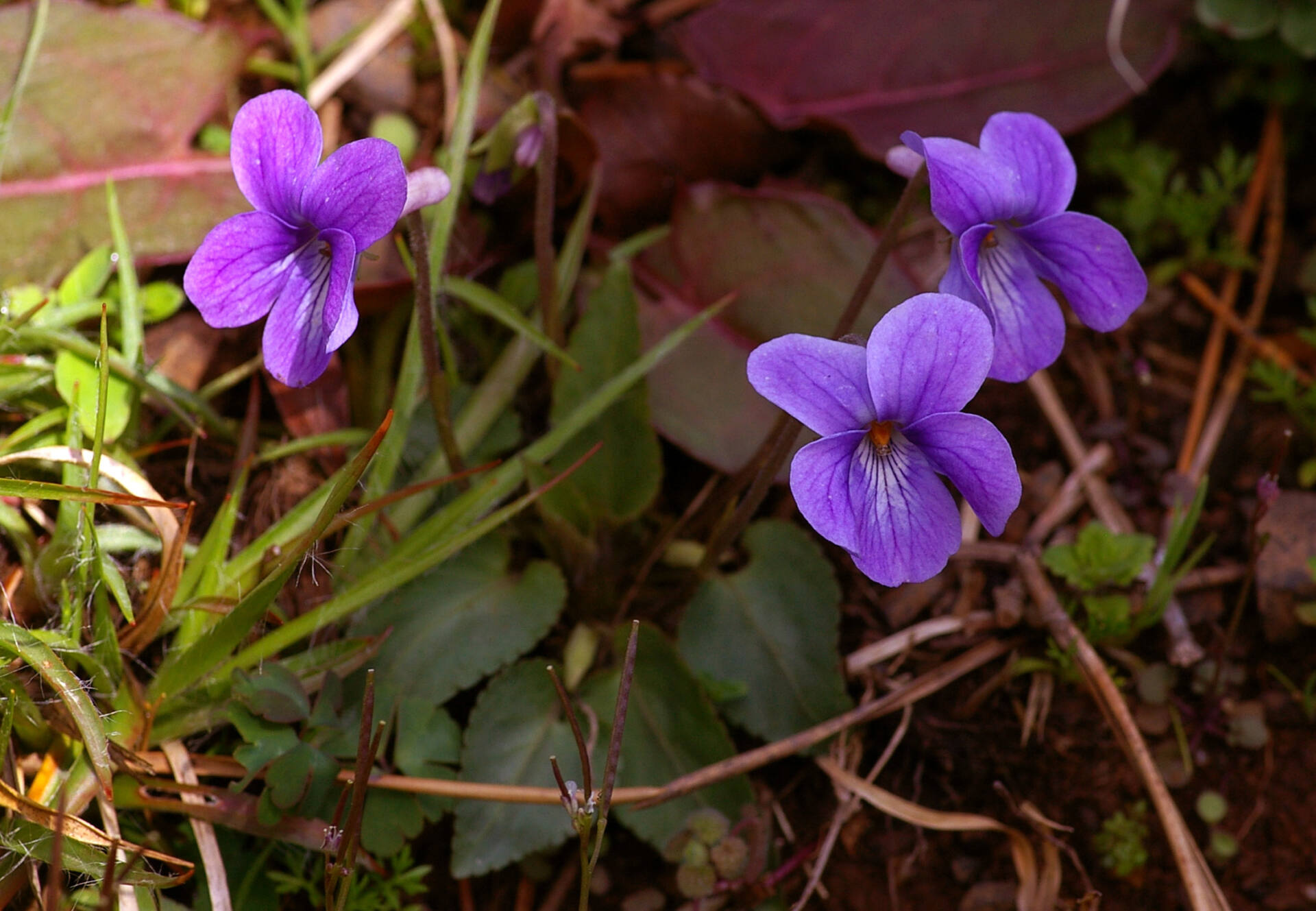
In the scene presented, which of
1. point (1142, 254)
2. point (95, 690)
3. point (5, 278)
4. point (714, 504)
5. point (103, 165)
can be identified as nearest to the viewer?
point (95, 690)

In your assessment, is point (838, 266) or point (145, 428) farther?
point (838, 266)

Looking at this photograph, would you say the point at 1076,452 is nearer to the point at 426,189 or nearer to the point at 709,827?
the point at 709,827

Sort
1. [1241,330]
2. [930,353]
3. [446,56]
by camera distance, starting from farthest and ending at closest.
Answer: [446,56] < [1241,330] < [930,353]

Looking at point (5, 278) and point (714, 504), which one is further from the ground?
point (5, 278)

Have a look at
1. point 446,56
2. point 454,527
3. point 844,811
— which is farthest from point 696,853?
point 446,56

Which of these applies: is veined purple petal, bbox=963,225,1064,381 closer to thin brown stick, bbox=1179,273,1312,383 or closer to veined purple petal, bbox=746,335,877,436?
veined purple petal, bbox=746,335,877,436

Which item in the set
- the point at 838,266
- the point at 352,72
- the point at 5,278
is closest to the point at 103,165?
the point at 5,278

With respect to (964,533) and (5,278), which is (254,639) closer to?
(5,278)
